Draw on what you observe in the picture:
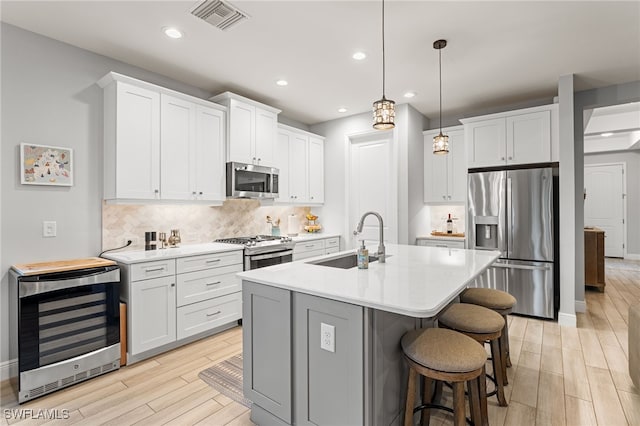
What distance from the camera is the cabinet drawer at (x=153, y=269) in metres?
2.79

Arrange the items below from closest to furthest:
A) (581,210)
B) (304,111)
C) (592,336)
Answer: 1. (592,336)
2. (581,210)
3. (304,111)

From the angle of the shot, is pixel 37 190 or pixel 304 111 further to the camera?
pixel 304 111

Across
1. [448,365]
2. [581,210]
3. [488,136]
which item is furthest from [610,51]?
[448,365]

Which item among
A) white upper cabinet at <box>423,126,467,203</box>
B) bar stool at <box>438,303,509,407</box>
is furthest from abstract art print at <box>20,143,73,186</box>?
white upper cabinet at <box>423,126,467,203</box>

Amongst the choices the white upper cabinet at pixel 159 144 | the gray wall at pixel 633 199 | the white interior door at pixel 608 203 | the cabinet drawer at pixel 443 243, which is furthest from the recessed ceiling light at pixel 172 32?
the gray wall at pixel 633 199

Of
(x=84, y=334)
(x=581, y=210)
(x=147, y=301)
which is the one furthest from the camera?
(x=581, y=210)

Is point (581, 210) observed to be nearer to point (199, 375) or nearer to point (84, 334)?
point (199, 375)

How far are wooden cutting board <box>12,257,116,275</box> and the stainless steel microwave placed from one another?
5.07 feet

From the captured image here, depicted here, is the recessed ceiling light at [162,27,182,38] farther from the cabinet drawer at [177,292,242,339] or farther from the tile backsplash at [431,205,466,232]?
the tile backsplash at [431,205,466,232]

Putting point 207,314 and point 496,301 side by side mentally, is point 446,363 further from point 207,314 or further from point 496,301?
point 207,314

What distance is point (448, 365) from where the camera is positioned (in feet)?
5.06

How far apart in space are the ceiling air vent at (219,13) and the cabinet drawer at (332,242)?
127 inches

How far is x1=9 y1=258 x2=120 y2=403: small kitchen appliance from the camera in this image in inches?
90.3

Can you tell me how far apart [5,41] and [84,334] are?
242 centimetres
